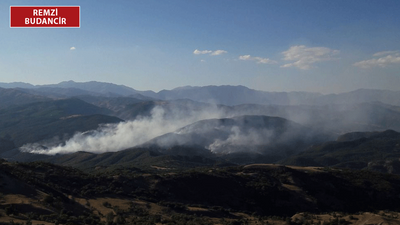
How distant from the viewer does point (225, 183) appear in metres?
109

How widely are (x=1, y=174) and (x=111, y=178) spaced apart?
32.1m

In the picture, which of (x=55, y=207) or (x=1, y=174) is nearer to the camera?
(x=55, y=207)

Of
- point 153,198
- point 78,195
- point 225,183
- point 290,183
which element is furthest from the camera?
point 290,183

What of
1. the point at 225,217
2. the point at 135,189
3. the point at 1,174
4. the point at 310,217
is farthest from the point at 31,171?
the point at 310,217

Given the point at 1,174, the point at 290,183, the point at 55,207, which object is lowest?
the point at 290,183

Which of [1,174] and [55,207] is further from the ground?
[1,174]

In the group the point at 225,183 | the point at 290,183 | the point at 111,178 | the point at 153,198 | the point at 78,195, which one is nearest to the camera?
the point at 78,195

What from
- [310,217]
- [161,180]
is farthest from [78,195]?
[310,217]

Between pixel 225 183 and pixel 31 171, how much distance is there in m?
56.7

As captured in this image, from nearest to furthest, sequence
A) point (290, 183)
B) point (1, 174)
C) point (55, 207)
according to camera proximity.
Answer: point (55, 207)
point (1, 174)
point (290, 183)

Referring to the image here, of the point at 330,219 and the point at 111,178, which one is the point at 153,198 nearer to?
the point at 111,178

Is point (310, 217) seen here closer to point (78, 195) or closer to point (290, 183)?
point (290, 183)

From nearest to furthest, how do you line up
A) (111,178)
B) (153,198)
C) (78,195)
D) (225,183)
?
(78,195), (153,198), (111,178), (225,183)

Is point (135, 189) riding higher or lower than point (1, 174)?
lower
